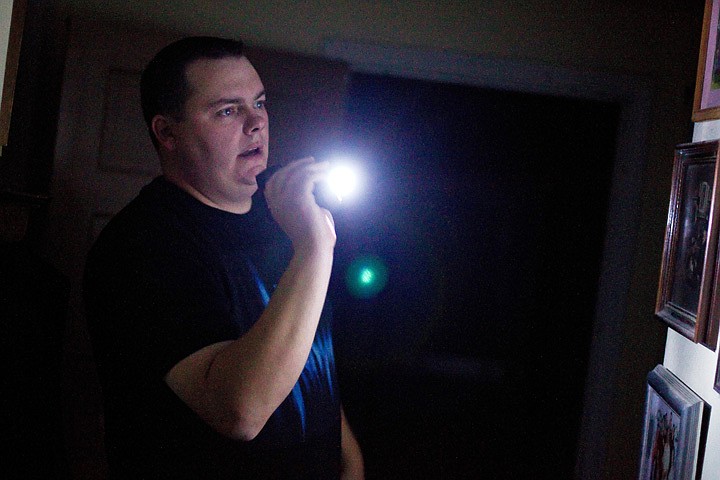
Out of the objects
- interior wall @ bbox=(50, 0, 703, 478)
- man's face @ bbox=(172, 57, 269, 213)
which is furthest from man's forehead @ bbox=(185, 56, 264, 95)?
interior wall @ bbox=(50, 0, 703, 478)

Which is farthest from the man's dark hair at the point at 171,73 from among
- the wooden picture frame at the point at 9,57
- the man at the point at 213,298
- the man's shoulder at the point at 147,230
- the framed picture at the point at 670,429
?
the framed picture at the point at 670,429

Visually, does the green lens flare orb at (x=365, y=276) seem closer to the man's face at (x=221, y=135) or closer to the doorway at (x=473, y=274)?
the doorway at (x=473, y=274)

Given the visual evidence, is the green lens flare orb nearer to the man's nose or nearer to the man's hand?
the man's hand

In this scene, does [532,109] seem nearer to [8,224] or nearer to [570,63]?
[570,63]

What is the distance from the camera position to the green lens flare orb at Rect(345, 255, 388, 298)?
1.64m

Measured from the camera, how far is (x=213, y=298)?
55.4 inches

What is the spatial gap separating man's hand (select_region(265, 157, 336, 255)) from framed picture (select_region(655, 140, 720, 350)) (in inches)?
28.5

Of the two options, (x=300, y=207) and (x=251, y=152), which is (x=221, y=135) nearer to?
(x=251, y=152)

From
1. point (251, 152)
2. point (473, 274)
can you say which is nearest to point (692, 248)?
point (473, 274)

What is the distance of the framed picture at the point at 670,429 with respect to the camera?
1436mm

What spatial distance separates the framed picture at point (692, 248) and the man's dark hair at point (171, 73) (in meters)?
0.98

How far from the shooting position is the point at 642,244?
1.79 m

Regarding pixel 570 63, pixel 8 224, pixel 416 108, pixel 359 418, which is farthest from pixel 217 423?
pixel 570 63

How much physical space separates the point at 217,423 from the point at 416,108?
84 cm
